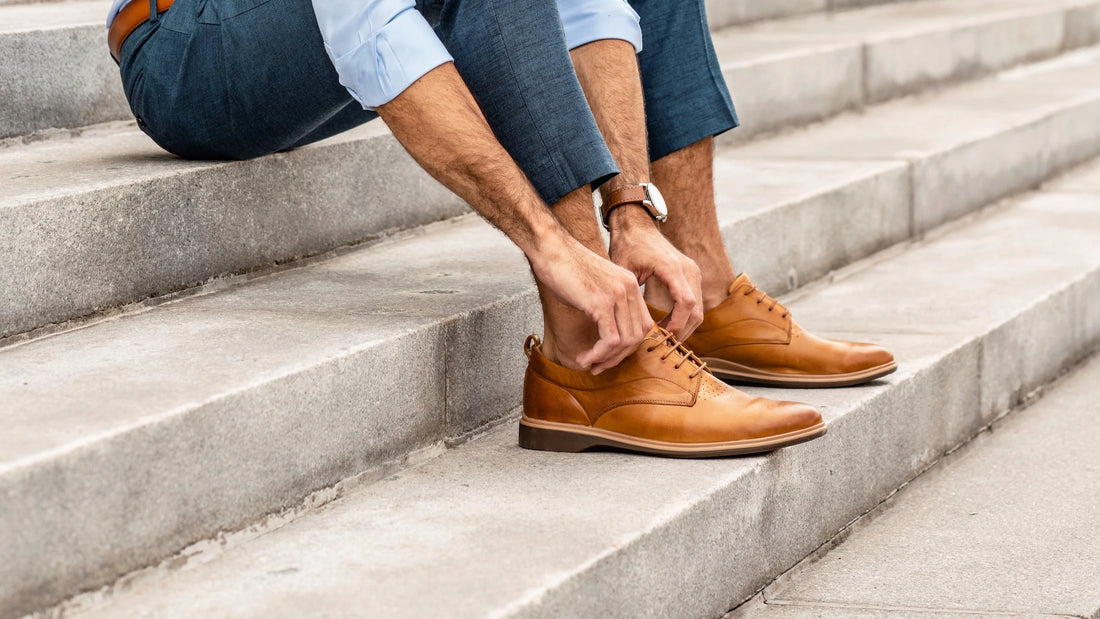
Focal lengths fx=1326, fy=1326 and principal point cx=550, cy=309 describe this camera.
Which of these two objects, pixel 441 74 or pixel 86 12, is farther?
pixel 86 12

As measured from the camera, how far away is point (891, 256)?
9.75ft

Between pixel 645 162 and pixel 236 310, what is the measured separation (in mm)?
583

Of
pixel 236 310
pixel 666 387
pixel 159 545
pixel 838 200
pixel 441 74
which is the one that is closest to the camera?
pixel 159 545

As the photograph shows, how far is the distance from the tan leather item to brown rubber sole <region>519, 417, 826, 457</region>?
78 cm

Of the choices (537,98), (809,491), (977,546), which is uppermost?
(537,98)

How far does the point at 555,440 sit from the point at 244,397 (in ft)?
1.44

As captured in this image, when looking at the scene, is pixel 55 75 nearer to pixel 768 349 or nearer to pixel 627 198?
pixel 627 198

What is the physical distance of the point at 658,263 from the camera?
1.63m

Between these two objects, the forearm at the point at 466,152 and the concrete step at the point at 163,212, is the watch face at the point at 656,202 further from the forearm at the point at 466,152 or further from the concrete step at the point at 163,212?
the concrete step at the point at 163,212

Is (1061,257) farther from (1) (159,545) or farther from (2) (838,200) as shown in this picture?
(1) (159,545)

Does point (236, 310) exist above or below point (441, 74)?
below

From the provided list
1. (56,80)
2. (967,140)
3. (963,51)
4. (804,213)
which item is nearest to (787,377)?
(804,213)

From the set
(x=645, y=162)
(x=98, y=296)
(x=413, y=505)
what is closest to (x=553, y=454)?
(x=413, y=505)

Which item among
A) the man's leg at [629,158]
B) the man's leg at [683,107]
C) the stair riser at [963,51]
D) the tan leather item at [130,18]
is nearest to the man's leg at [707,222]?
the man's leg at [683,107]
